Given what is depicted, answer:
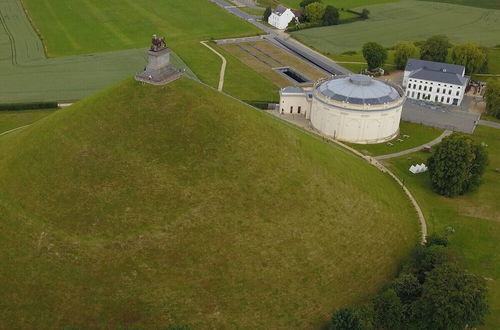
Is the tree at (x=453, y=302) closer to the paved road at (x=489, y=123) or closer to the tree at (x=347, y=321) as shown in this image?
the tree at (x=347, y=321)

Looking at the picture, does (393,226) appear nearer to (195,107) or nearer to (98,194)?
(195,107)

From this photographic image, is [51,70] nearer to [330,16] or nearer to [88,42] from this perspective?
[88,42]

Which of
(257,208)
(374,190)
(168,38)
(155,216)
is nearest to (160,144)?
(155,216)

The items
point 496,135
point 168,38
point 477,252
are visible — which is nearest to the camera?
point 477,252

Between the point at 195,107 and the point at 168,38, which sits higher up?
the point at 195,107

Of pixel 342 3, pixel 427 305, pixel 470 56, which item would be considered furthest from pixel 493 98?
pixel 342 3
